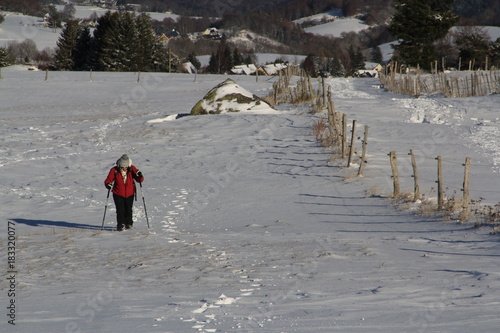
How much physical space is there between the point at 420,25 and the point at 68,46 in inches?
1573

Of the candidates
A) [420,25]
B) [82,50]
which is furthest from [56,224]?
[82,50]

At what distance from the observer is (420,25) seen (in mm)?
49219

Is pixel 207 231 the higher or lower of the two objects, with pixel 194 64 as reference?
lower

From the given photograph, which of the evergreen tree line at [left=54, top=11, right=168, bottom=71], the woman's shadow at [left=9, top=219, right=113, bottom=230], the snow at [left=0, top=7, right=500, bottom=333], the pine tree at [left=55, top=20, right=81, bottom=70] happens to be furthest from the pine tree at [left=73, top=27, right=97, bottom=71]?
the woman's shadow at [left=9, top=219, right=113, bottom=230]

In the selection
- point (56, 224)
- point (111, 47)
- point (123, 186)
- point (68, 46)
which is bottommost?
point (56, 224)

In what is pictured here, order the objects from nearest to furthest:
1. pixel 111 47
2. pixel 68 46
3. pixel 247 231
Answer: pixel 247 231, pixel 111 47, pixel 68 46

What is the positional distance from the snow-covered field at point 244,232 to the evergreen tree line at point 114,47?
34.8 m

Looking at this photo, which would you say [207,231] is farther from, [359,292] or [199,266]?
[359,292]

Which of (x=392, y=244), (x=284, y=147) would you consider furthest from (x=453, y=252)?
(x=284, y=147)

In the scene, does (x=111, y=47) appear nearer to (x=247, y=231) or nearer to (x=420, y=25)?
(x=420, y=25)

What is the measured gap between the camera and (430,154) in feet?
62.5

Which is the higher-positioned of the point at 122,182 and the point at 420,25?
the point at 420,25

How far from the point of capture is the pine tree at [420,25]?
48.5m

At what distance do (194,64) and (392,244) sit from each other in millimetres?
109825
